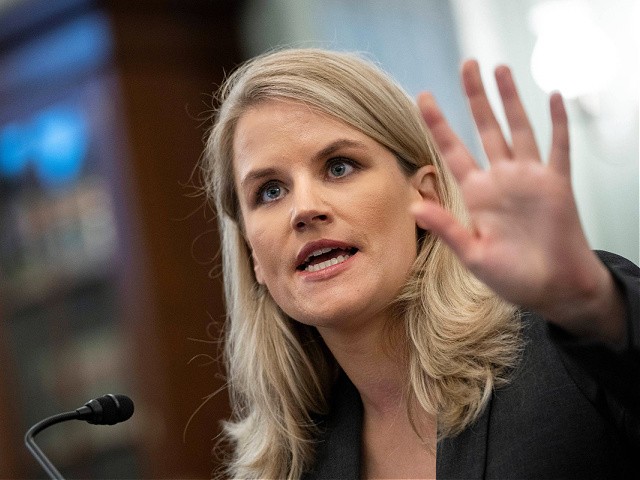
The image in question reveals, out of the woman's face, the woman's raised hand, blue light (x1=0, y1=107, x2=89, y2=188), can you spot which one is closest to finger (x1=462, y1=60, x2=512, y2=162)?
the woman's raised hand

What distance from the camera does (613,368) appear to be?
4.42 feet

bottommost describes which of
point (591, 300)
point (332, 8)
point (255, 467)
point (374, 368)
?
point (255, 467)

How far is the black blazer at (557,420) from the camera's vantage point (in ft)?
4.49

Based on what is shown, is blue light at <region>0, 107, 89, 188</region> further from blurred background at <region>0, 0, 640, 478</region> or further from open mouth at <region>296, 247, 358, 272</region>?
open mouth at <region>296, 247, 358, 272</region>

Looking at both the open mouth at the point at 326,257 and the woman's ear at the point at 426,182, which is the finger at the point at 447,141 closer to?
the open mouth at the point at 326,257

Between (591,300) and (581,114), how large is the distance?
2.91 m

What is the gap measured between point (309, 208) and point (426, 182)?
0.97 ft

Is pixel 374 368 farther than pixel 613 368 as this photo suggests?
Yes

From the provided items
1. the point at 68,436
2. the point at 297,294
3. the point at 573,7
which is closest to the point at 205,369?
the point at 68,436

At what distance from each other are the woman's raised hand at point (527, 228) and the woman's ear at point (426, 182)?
69 cm

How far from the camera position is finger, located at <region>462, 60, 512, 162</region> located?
Answer: 1310 millimetres

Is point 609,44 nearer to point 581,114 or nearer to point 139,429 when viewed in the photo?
point 581,114

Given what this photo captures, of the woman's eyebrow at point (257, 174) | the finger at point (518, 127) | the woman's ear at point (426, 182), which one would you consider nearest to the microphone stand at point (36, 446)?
the woman's eyebrow at point (257, 174)

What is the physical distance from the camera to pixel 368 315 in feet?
6.29
